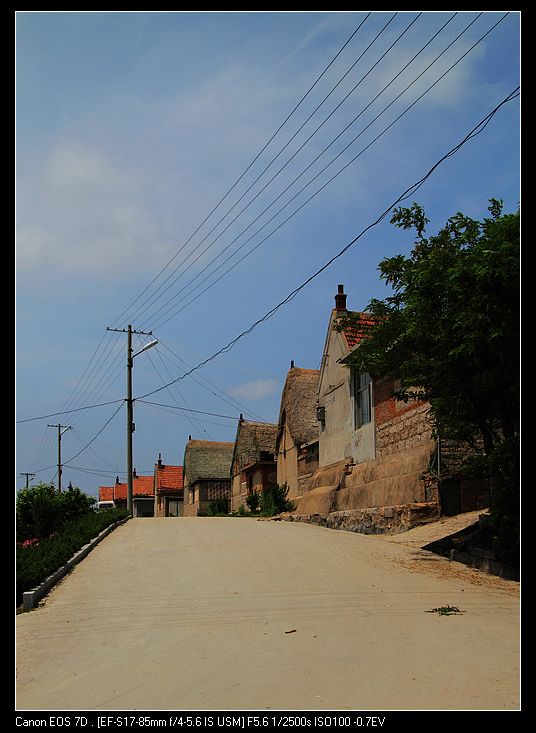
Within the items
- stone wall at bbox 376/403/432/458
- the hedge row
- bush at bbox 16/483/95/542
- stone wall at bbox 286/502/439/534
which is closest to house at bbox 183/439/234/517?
bush at bbox 16/483/95/542

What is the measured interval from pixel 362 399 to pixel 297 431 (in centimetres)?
960

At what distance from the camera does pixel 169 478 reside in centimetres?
6788

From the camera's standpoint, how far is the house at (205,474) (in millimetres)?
55438

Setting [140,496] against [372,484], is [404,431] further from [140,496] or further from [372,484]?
[140,496]

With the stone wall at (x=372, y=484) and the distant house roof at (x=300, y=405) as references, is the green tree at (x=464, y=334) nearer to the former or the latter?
the stone wall at (x=372, y=484)

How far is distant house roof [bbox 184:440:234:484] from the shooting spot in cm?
5675

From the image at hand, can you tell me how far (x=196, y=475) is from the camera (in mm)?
56719

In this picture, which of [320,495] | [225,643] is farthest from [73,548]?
[320,495]

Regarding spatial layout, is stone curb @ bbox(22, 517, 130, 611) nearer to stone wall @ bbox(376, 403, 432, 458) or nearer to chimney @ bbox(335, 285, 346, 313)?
stone wall @ bbox(376, 403, 432, 458)

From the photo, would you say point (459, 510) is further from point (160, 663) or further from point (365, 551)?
point (160, 663)

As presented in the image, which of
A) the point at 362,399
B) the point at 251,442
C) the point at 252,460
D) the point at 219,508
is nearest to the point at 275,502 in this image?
the point at 362,399
